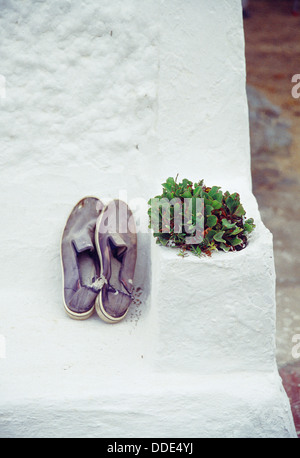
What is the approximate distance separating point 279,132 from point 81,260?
5.07 ft

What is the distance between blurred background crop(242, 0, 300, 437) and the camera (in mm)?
2518

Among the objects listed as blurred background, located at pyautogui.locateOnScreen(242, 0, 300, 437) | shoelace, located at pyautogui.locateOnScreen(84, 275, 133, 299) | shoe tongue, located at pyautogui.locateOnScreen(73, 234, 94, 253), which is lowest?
shoelace, located at pyautogui.locateOnScreen(84, 275, 133, 299)

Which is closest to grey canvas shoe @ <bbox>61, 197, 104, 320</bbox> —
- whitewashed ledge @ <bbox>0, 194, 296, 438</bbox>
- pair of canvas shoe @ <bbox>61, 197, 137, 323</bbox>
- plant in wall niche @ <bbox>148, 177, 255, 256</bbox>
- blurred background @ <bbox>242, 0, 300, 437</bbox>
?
A: pair of canvas shoe @ <bbox>61, 197, 137, 323</bbox>

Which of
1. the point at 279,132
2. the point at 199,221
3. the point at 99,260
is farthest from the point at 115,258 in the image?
the point at 279,132

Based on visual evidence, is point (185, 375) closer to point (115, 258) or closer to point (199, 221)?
point (199, 221)

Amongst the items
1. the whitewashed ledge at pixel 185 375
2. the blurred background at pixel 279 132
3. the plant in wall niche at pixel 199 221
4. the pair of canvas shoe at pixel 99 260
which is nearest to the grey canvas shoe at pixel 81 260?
the pair of canvas shoe at pixel 99 260

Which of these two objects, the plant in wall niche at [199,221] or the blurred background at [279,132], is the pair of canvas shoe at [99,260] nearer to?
the plant in wall niche at [199,221]

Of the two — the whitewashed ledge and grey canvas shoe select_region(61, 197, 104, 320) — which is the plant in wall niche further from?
grey canvas shoe select_region(61, 197, 104, 320)

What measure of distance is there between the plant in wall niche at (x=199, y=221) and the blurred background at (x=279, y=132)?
1.24 m

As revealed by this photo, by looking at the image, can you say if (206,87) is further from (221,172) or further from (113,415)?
(113,415)

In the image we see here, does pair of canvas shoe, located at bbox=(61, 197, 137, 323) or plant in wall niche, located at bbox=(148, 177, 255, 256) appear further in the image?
pair of canvas shoe, located at bbox=(61, 197, 137, 323)

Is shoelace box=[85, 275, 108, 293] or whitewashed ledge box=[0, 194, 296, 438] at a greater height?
shoelace box=[85, 275, 108, 293]

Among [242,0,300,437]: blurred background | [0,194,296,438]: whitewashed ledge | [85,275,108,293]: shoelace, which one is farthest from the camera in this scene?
[242,0,300,437]: blurred background

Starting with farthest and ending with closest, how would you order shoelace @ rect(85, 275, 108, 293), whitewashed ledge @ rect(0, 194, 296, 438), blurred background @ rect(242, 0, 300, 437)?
blurred background @ rect(242, 0, 300, 437) < shoelace @ rect(85, 275, 108, 293) < whitewashed ledge @ rect(0, 194, 296, 438)
